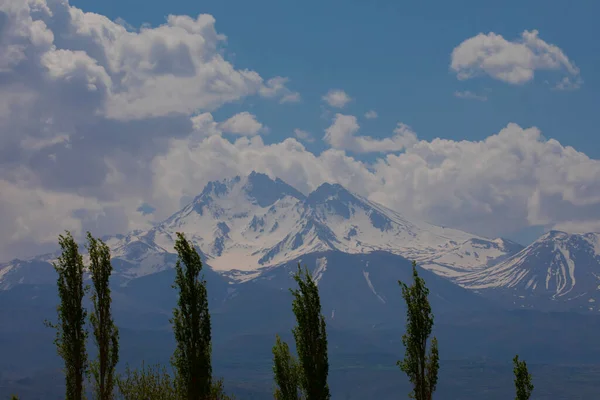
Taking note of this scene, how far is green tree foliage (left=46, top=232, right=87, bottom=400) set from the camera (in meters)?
69.2

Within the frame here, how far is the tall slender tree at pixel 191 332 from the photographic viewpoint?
232ft

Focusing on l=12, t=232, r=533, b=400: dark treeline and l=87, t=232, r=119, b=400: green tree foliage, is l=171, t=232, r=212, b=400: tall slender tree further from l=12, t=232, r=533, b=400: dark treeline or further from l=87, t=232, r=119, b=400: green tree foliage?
l=87, t=232, r=119, b=400: green tree foliage

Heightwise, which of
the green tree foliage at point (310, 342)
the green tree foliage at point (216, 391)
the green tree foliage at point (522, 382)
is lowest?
the green tree foliage at point (522, 382)

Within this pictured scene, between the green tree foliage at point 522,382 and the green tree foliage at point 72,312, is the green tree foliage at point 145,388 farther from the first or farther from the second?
the green tree foliage at point 522,382

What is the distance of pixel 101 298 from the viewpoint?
7100cm

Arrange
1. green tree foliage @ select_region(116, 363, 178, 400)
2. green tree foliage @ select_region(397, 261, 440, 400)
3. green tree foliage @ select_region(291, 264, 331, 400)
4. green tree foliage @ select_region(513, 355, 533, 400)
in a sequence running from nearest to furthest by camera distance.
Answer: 1. green tree foliage @ select_region(291, 264, 331, 400)
2. green tree foliage @ select_region(397, 261, 440, 400)
3. green tree foliage @ select_region(116, 363, 178, 400)
4. green tree foliage @ select_region(513, 355, 533, 400)

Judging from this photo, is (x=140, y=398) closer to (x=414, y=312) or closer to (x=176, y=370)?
(x=176, y=370)

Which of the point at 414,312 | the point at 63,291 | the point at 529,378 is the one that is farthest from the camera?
the point at 529,378

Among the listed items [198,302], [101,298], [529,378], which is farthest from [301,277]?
[529,378]

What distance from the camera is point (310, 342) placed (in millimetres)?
75500

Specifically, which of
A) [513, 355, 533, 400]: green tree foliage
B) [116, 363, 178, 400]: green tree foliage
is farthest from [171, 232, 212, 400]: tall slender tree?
[513, 355, 533, 400]: green tree foliage

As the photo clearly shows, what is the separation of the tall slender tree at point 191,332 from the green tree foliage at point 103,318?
6.43 m

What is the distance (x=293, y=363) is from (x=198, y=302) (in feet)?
56.9

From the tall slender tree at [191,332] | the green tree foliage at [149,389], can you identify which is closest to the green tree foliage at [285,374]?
the green tree foliage at [149,389]
